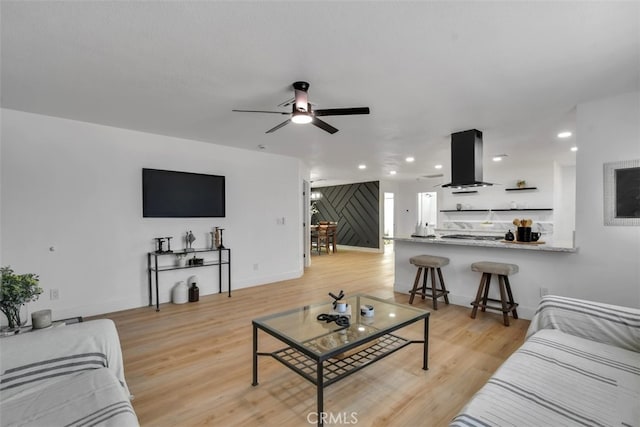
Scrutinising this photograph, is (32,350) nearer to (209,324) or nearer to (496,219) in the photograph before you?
(209,324)

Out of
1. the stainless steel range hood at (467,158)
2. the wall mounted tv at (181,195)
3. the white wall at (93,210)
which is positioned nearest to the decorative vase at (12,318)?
the white wall at (93,210)

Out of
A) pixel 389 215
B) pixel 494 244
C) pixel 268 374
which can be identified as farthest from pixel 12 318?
pixel 389 215

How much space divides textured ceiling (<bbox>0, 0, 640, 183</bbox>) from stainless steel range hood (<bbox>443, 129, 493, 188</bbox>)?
0.28 metres

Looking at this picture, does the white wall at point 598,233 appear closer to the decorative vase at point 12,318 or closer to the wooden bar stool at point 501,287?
the wooden bar stool at point 501,287

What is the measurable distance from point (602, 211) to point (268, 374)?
3.41 m

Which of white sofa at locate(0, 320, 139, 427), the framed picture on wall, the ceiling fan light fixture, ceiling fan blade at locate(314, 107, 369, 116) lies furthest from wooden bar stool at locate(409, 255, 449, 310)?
white sofa at locate(0, 320, 139, 427)

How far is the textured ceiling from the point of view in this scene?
1754mm

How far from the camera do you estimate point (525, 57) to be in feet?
7.32

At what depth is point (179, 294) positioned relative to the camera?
4391 millimetres

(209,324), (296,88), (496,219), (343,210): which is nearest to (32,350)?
(209,324)

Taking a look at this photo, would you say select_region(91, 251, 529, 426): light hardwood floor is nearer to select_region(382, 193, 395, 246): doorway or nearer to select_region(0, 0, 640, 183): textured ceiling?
select_region(0, 0, 640, 183): textured ceiling

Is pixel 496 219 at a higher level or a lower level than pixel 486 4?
lower

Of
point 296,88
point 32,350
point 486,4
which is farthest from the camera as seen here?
point 296,88

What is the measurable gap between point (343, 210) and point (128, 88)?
27.9 feet
